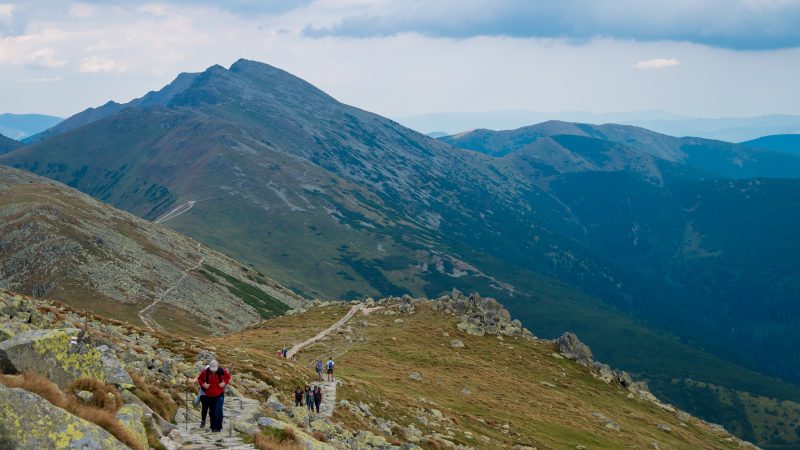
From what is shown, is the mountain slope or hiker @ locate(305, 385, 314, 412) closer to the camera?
hiker @ locate(305, 385, 314, 412)

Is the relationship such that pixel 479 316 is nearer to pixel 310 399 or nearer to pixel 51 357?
pixel 310 399

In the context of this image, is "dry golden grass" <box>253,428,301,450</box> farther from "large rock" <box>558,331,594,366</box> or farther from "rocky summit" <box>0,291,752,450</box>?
"large rock" <box>558,331,594,366</box>

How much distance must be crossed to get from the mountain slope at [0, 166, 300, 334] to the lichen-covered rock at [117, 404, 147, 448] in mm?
122709

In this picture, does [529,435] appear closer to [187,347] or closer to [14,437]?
[187,347]

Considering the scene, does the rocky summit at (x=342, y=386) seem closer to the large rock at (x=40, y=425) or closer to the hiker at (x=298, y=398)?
the large rock at (x=40, y=425)

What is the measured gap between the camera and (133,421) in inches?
771

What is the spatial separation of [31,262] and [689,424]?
149 meters

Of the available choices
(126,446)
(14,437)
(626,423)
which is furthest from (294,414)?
(626,423)

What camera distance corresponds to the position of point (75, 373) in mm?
21688

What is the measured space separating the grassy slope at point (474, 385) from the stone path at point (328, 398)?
887mm

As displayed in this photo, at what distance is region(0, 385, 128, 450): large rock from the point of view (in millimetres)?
14828

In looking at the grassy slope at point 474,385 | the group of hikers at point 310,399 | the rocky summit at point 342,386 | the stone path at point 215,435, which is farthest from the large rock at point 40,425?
the grassy slope at point 474,385

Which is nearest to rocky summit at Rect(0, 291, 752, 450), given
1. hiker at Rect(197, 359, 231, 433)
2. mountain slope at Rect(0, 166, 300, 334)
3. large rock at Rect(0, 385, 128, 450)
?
large rock at Rect(0, 385, 128, 450)

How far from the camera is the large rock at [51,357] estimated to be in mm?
20094
